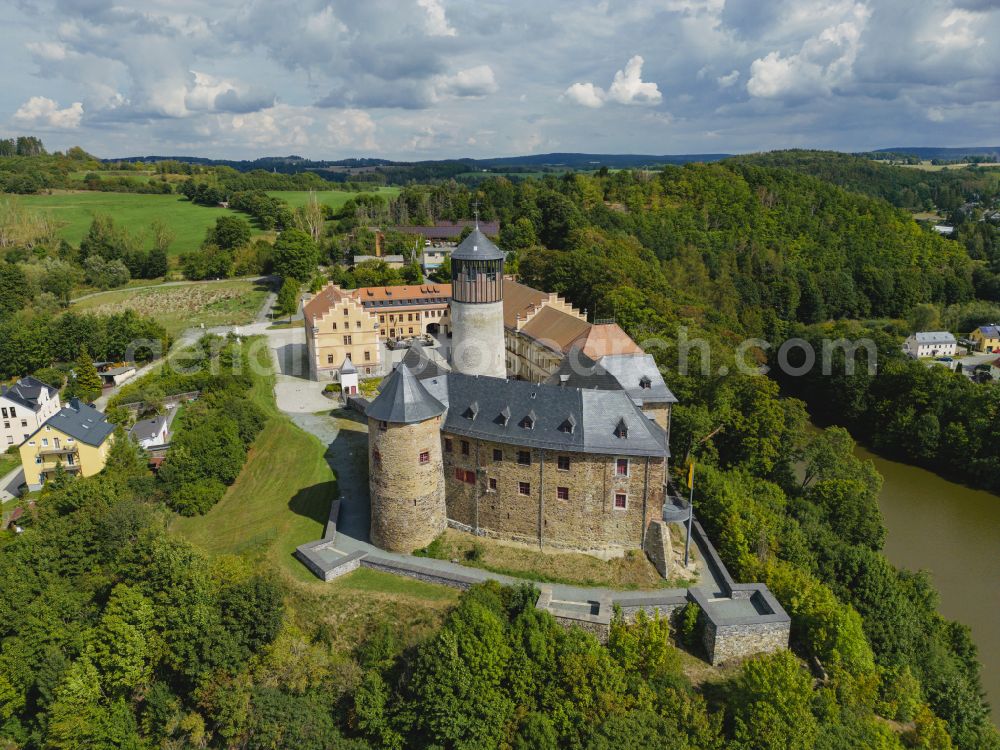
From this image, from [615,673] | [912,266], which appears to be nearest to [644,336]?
[615,673]

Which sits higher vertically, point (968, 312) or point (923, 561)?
point (968, 312)

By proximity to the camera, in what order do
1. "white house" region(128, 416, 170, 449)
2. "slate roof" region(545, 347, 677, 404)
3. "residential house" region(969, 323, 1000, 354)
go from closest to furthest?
1. "slate roof" region(545, 347, 677, 404)
2. "white house" region(128, 416, 170, 449)
3. "residential house" region(969, 323, 1000, 354)

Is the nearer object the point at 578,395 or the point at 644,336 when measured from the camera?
the point at 578,395

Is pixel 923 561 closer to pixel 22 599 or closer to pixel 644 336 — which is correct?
pixel 644 336

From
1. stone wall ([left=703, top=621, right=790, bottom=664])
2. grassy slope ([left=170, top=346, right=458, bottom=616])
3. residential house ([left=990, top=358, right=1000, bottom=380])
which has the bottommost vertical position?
residential house ([left=990, top=358, right=1000, bottom=380])

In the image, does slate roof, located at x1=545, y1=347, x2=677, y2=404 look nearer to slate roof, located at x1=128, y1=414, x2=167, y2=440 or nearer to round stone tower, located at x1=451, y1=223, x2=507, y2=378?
round stone tower, located at x1=451, y1=223, x2=507, y2=378

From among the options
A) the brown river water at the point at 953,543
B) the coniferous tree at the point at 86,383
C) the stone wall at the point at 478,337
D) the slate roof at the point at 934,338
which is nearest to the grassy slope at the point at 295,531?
the stone wall at the point at 478,337

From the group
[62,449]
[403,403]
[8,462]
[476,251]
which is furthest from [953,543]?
[8,462]

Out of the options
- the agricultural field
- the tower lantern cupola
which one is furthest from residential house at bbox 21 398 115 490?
the agricultural field
